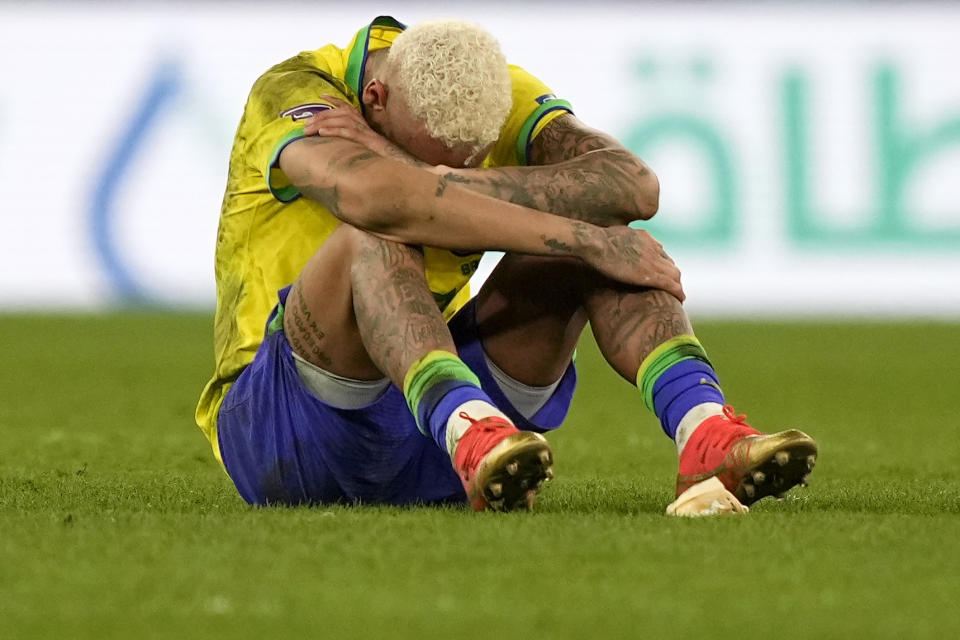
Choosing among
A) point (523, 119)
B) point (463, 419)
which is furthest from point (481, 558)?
point (523, 119)

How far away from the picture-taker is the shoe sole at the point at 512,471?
7.68 feet

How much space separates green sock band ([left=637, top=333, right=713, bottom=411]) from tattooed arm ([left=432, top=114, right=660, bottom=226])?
0.89ft

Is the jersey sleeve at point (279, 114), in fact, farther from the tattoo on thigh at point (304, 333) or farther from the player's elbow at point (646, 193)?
the player's elbow at point (646, 193)

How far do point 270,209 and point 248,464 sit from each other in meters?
0.45

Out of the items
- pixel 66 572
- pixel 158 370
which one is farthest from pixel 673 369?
pixel 158 370

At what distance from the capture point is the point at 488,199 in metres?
2.69

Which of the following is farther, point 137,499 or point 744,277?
point 744,277

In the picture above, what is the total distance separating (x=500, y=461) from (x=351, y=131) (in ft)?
2.26

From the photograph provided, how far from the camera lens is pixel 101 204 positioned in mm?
8914

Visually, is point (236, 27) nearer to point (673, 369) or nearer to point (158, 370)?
point (158, 370)

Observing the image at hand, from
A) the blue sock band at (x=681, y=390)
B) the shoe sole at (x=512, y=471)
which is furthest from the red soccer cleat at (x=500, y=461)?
the blue sock band at (x=681, y=390)

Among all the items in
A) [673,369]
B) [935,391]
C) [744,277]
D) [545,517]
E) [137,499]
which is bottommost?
[744,277]

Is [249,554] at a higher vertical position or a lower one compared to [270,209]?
lower

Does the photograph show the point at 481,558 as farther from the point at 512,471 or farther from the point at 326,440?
the point at 326,440
